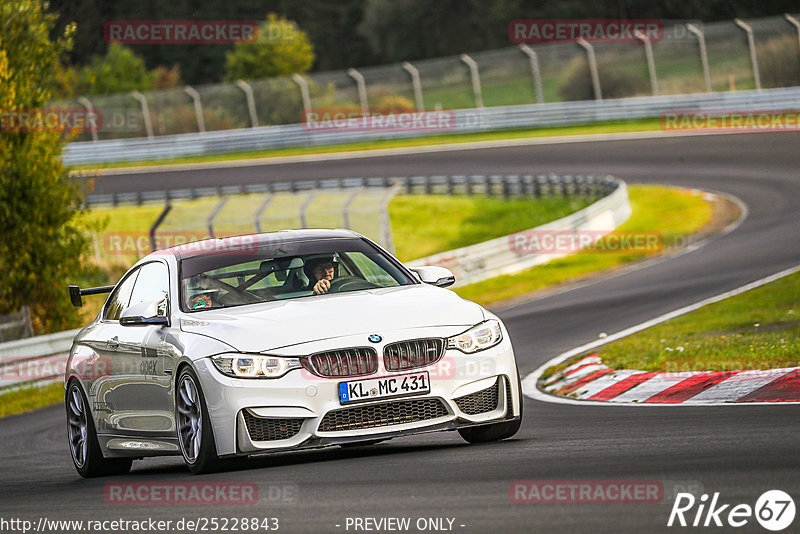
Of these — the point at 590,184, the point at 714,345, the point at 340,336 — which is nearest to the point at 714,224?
the point at 590,184

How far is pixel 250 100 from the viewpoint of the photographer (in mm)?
53531

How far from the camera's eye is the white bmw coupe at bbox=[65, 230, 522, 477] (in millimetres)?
7812

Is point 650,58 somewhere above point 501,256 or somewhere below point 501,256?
above

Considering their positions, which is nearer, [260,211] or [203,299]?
[203,299]

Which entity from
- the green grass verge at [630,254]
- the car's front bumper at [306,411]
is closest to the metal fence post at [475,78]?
the green grass verge at [630,254]

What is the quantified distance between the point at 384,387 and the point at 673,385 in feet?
12.0

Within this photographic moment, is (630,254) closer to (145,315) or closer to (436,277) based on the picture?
(436,277)

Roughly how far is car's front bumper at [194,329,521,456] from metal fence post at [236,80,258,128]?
151 ft

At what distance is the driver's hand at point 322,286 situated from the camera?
8.93 metres

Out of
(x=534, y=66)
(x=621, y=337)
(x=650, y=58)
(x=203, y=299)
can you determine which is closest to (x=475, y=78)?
(x=534, y=66)

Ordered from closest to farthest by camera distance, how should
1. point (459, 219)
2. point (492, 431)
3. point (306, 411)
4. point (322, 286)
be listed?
point (306, 411) → point (492, 431) → point (322, 286) → point (459, 219)

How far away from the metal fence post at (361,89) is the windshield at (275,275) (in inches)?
1688

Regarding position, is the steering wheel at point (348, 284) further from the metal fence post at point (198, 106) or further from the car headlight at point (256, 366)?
the metal fence post at point (198, 106)

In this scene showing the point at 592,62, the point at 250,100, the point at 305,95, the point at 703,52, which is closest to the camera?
the point at 703,52
